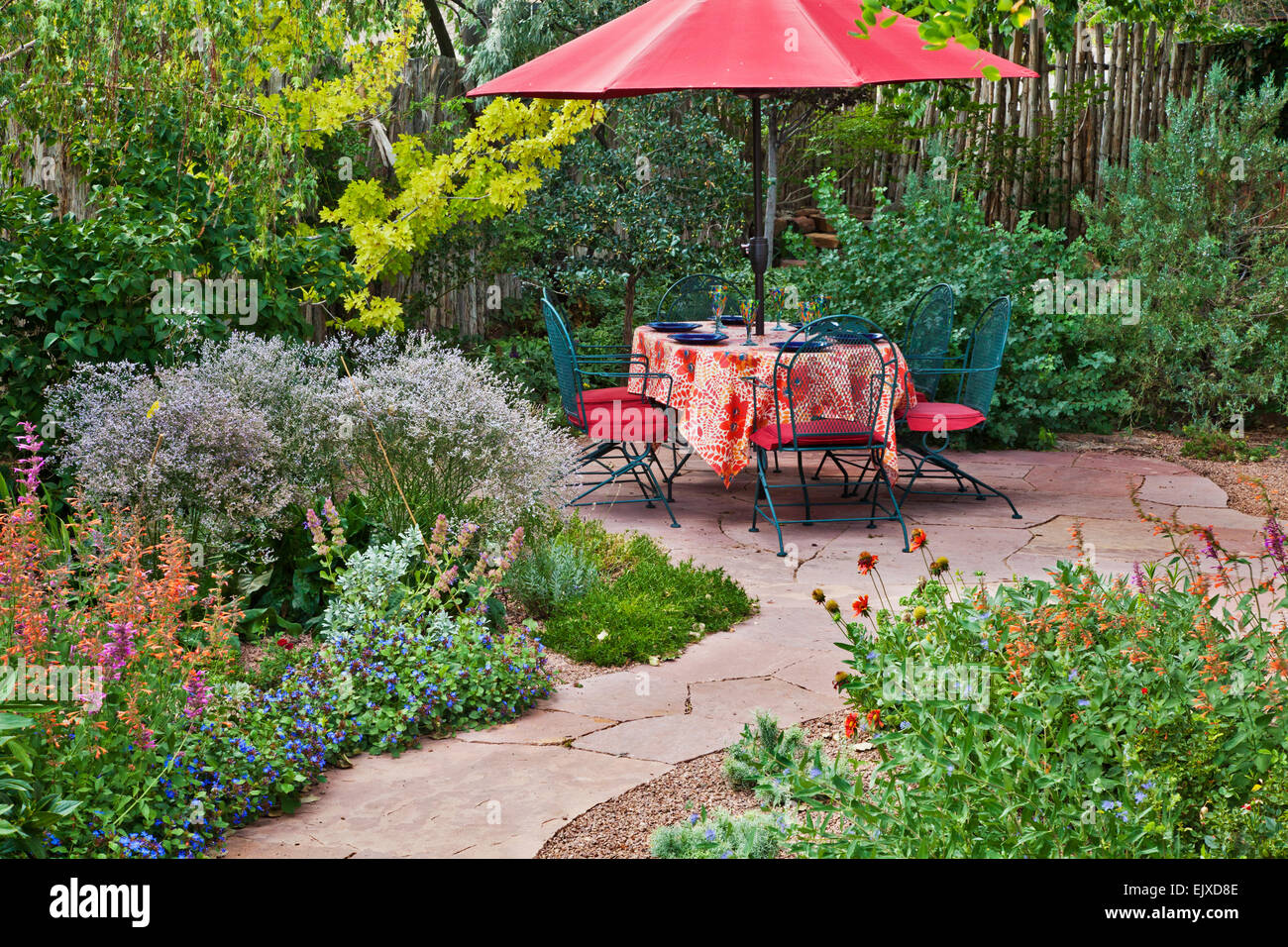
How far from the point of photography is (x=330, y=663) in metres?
3.71

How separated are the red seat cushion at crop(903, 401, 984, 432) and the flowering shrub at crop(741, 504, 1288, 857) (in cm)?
308

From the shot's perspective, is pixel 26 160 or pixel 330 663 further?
pixel 26 160

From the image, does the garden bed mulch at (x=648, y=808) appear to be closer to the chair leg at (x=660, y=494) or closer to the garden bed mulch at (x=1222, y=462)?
the chair leg at (x=660, y=494)

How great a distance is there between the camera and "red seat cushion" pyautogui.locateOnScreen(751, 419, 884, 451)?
6039 millimetres

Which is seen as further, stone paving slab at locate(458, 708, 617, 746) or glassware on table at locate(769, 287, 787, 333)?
glassware on table at locate(769, 287, 787, 333)

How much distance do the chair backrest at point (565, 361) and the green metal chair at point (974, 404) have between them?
1811 millimetres

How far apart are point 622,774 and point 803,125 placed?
9265 mm

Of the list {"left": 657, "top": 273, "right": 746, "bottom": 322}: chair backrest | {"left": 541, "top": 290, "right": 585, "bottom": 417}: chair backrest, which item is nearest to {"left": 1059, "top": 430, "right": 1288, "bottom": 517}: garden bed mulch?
{"left": 657, "top": 273, "right": 746, "bottom": 322}: chair backrest

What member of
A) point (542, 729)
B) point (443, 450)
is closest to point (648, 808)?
point (542, 729)

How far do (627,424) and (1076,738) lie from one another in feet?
13.2

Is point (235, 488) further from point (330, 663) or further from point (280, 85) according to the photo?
point (280, 85)

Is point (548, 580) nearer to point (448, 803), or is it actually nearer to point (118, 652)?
point (448, 803)

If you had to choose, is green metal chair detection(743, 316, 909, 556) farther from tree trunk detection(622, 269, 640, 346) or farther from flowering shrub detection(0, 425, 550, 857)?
tree trunk detection(622, 269, 640, 346)
